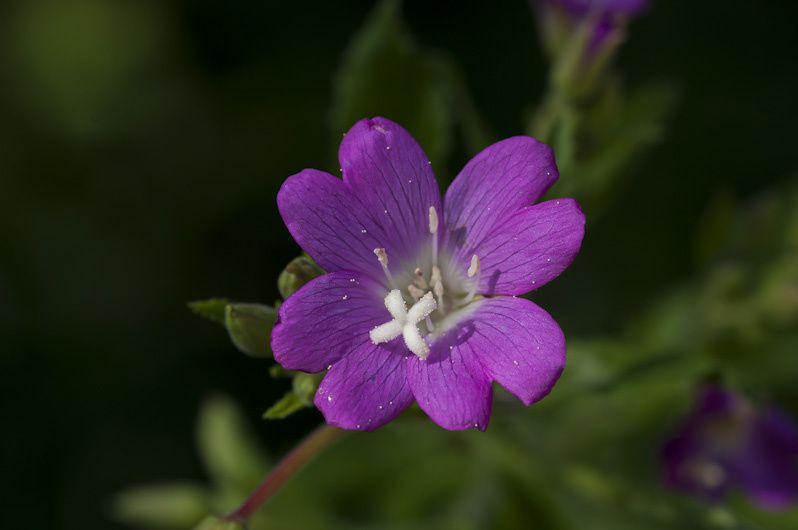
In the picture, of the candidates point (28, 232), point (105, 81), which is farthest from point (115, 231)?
point (105, 81)

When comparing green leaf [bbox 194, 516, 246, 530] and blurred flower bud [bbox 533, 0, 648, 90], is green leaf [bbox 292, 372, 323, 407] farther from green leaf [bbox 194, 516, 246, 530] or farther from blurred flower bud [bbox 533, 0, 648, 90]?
blurred flower bud [bbox 533, 0, 648, 90]

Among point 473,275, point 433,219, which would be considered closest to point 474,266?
point 473,275

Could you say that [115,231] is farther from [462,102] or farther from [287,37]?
[462,102]

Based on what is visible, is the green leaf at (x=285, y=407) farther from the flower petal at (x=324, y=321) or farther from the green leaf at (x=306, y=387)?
the flower petal at (x=324, y=321)

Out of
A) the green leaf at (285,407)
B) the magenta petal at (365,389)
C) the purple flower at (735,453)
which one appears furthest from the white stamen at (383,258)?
the purple flower at (735,453)

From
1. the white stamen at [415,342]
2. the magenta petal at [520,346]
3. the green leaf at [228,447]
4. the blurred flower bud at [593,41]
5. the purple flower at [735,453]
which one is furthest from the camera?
the green leaf at [228,447]

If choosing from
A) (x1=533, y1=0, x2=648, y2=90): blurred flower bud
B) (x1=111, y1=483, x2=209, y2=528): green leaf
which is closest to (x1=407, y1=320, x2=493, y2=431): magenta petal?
(x1=533, y1=0, x2=648, y2=90): blurred flower bud

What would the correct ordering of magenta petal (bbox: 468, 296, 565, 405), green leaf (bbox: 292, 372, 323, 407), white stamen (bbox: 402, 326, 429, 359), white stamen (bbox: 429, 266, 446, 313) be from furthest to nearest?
1. white stamen (bbox: 429, 266, 446, 313)
2. green leaf (bbox: 292, 372, 323, 407)
3. white stamen (bbox: 402, 326, 429, 359)
4. magenta petal (bbox: 468, 296, 565, 405)
